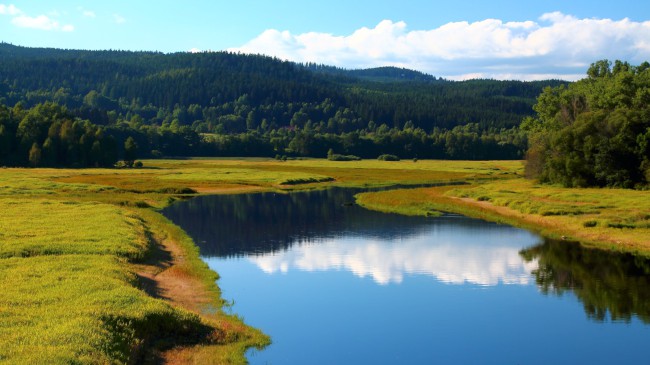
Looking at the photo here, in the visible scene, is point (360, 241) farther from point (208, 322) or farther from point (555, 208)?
point (208, 322)

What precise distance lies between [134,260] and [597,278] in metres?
28.0

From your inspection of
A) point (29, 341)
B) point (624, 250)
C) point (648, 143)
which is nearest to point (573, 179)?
point (648, 143)

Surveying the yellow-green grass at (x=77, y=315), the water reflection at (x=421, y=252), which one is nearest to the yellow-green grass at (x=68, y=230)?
the yellow-green grass at (x=77, y=315)

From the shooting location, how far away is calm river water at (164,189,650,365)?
27922 mm

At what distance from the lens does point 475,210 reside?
252 ft

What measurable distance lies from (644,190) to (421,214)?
30.2m

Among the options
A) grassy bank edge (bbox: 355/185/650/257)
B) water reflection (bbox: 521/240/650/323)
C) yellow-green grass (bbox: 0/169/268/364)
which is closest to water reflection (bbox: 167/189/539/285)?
water reflection (bbox: 521/240/650/323)

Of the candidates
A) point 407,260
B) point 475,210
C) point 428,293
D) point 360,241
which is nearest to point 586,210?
point 475,210

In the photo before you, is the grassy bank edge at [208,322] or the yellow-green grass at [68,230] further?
the yellow-green grass at [68,230]

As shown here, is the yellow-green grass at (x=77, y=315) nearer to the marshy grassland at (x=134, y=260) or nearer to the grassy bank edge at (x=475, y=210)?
the marshy grassland at (x=134, y=260)

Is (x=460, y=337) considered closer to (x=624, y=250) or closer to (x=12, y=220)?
(x=624, y=250)

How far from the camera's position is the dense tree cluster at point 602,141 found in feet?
293

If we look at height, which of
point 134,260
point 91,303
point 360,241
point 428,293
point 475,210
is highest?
point 91,303

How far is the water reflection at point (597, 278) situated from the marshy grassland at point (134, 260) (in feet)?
13.0
